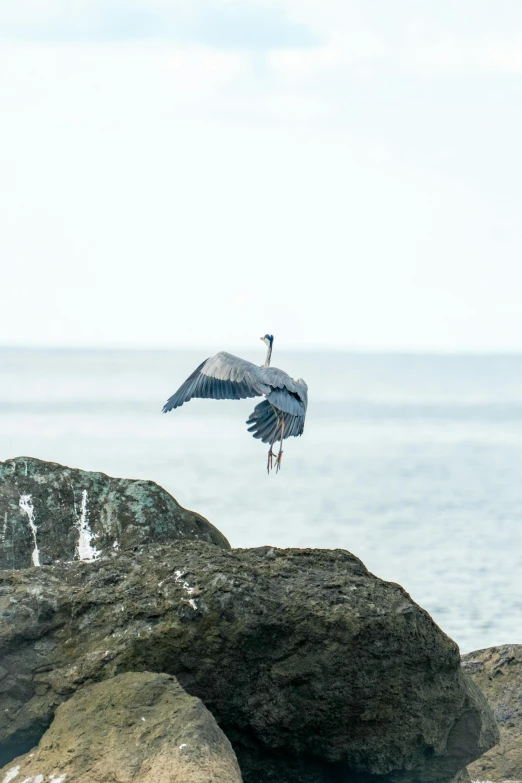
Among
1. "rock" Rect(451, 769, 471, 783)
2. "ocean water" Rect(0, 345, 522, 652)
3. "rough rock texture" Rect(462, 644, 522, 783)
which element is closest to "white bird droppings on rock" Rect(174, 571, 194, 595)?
"rock" Rect(451, 769, 471, 783)

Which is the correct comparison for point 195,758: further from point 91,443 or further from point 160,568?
point 91,443

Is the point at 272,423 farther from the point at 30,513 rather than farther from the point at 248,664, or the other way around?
the point at 248,664

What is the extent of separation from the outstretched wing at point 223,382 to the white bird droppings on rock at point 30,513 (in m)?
2.34

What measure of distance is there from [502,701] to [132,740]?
10.1 ft

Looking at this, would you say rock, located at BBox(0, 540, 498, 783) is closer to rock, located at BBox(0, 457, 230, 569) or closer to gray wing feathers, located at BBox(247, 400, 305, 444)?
rock, located at BBox(0, 457, 230, 569)

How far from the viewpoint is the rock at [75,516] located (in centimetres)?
574

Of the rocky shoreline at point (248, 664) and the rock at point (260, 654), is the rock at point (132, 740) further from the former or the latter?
the rock at point (260, 654)

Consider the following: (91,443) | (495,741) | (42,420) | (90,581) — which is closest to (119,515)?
(90,581)

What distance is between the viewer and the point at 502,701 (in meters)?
6.35

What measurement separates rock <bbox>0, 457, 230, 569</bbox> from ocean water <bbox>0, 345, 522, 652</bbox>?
807 centimetres

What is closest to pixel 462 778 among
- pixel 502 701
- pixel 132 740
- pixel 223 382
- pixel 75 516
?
pixel 502 701

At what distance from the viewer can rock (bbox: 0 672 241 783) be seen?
12.4 feet

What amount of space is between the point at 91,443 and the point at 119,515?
3575 centimetres

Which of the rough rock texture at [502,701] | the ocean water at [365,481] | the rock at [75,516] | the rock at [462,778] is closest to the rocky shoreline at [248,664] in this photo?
the rock at [462,778]
